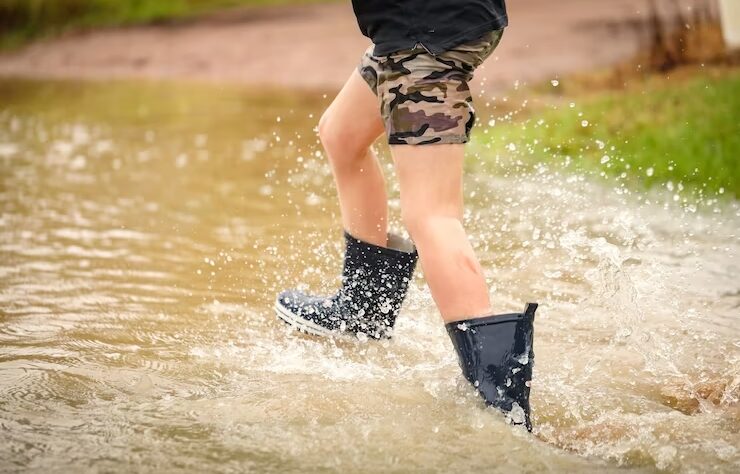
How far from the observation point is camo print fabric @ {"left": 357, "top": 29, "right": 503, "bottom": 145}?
2152mm

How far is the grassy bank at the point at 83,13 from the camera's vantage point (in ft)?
54.0

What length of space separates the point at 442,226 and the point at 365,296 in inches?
22.5

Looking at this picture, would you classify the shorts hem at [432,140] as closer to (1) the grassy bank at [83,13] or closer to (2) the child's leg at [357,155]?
(2) the child's leg at [357,155]

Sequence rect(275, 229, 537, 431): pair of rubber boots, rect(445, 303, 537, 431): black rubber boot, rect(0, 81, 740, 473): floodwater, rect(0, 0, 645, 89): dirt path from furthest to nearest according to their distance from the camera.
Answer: rect(0, 0, 645, 89): dirt path
rect(275, 229, 537, 431): pair of rubber boots
rect(445, 303, 537, 431): black rubber boot
rect(0, 81, 740, 473): floodwater

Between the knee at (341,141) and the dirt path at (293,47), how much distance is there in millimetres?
6549

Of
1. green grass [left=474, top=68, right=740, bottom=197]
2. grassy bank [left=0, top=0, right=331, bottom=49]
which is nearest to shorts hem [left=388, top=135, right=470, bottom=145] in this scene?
green grass [left=474, top=68, right=740, bottom=197]

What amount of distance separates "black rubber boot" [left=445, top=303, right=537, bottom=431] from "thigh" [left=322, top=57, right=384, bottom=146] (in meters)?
0.63

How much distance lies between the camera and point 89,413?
2.20m

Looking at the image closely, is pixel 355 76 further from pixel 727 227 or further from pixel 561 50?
pixel 561 50

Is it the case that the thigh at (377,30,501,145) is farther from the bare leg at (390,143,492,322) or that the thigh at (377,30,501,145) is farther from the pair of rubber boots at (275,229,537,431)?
the pair of rubber boots at (275,229,537,431)

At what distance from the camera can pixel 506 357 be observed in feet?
7.05

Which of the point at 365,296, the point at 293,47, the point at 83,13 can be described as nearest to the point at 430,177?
the point at 365,296

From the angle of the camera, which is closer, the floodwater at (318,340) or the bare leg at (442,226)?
the floodwater at (318,340)

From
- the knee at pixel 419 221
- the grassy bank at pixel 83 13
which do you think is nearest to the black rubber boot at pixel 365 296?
the knee at pixel 419 221
